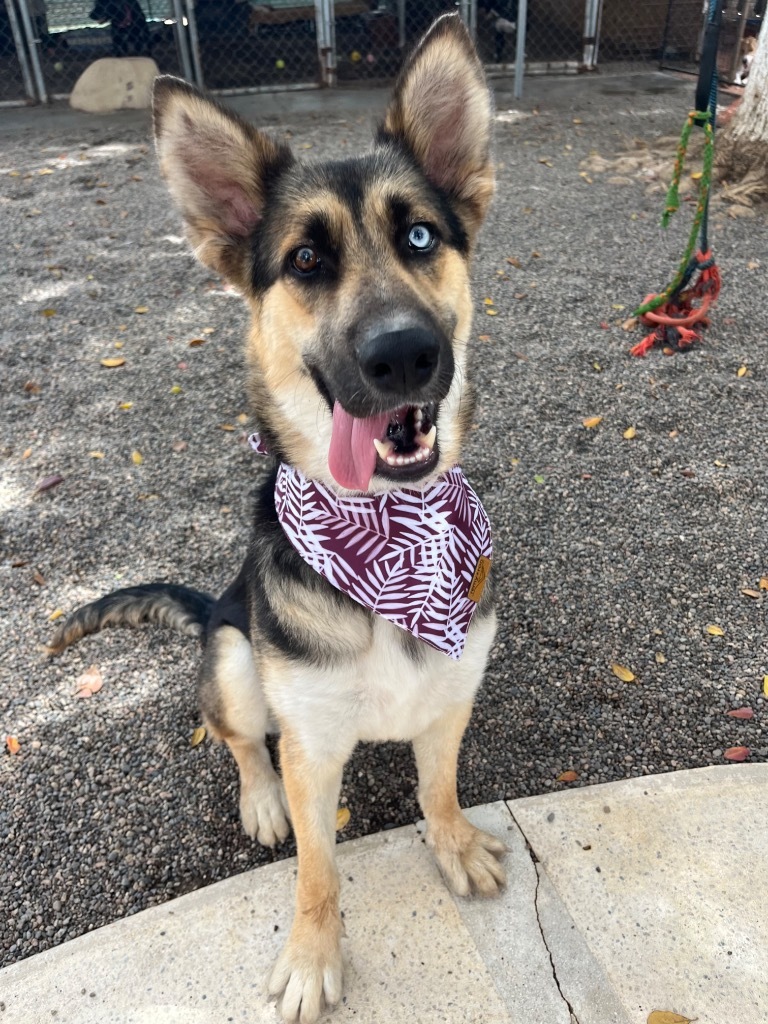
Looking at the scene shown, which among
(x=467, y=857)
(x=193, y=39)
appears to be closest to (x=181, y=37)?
(x=193, y=39)

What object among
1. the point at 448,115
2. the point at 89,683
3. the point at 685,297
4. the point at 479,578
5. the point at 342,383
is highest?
the point at 448,115

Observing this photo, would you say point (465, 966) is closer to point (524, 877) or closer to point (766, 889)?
point (524, 877)

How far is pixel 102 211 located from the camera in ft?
29.2

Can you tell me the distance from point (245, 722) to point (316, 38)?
52.6ft

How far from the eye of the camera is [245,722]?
2668mm

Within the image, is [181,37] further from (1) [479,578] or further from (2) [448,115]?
(1) [479,578]

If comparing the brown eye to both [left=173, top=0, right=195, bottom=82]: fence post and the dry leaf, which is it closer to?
the dry leaf

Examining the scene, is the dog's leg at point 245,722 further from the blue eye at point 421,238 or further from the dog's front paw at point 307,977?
the blue eye at point 421,238

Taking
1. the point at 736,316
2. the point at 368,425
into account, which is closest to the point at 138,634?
the point at 368,425

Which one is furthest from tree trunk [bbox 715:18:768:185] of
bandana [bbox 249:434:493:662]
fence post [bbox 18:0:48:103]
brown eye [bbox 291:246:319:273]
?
fence post [bbox 18:0:48:103]

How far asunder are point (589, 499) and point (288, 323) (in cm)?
262

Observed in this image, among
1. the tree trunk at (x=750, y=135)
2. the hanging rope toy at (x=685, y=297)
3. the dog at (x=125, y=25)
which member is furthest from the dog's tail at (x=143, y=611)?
the dog at (x=125, y=25)

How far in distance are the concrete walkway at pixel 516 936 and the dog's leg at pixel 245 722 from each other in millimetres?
220

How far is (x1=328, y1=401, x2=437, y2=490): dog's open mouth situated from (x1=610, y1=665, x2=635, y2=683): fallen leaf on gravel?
1.71m
